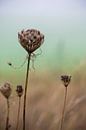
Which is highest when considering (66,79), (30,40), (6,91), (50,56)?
(30,40)

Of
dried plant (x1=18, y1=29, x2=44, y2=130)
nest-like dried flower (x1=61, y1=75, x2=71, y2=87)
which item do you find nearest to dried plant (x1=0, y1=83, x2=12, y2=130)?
dried plant (x1=18, y1=29, x2=44, y2=130)

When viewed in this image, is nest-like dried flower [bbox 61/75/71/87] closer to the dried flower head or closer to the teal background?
the teal background

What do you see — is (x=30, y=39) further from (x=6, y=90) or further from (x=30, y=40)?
(x=6, y=90)

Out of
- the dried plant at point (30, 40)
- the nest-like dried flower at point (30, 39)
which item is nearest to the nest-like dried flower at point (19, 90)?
the dried plant at point (30, 40)

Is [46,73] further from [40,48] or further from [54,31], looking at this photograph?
[54,31]

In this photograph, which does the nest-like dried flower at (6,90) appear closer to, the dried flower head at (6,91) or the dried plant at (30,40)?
the dried flower head at (6,91)

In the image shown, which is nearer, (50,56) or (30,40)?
(30,40)

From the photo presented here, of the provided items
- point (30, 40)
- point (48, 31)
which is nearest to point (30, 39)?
point (30, 40)
